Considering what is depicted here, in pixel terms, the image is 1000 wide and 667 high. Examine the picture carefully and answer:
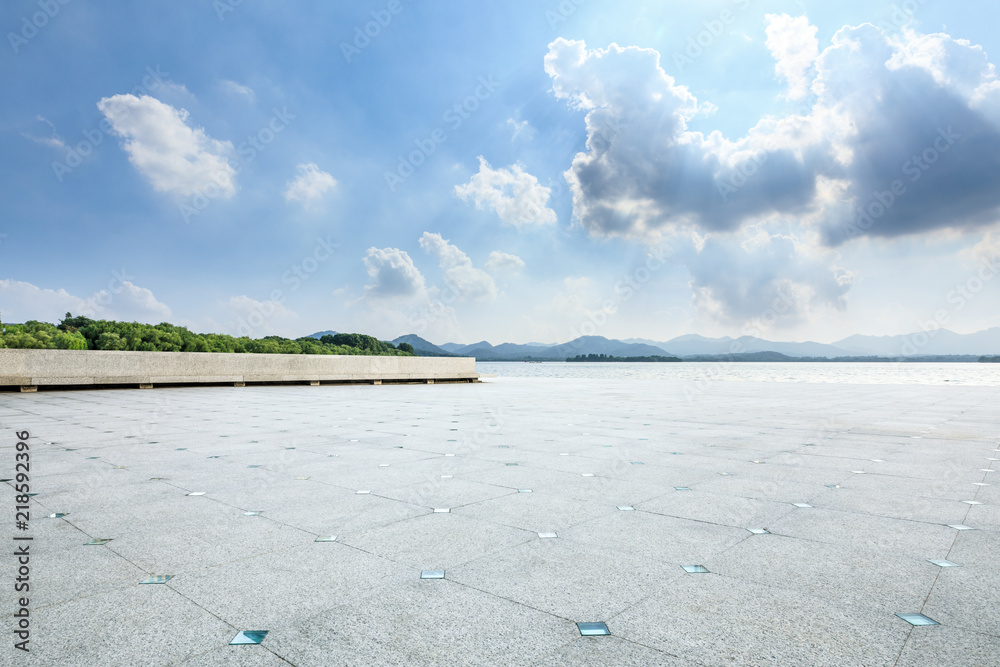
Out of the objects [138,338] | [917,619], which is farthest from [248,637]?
[138,338]

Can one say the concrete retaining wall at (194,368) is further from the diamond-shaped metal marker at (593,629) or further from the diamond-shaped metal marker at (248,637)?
the diamond-shaped metal marker at (593,629)

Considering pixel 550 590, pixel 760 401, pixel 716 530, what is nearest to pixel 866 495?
pixel 716 530

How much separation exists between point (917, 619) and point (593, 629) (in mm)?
1822

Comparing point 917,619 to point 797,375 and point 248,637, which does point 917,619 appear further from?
point 797,375

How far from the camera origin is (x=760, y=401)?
18.5m

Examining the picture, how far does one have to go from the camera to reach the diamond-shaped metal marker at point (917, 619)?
2.96 metres

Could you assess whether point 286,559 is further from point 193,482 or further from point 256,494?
point 193,482

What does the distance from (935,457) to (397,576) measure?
827 centimetres

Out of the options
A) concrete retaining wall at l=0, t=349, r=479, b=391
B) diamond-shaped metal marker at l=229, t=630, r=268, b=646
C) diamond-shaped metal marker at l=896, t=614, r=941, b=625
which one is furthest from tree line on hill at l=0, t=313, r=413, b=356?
diamond-shaped metal marker at l=896, t=614, r=941, b=625

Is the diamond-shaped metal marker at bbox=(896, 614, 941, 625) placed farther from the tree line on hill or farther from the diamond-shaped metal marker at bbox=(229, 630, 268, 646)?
the tree line on hill

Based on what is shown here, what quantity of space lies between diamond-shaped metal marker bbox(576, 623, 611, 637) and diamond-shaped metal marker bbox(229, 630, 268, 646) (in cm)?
163

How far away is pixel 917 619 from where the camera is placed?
9.84ft

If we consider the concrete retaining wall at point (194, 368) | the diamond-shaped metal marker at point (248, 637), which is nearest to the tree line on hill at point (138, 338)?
the concrete retaining wall at point (194, 368)

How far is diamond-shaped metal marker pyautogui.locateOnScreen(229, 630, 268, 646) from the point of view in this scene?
271cm
